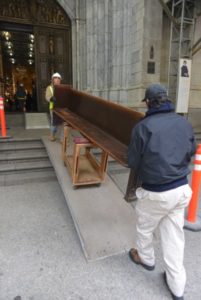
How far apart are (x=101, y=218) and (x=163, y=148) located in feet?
5.50

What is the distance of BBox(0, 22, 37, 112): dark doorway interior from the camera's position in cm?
884

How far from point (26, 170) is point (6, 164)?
0.48 meters

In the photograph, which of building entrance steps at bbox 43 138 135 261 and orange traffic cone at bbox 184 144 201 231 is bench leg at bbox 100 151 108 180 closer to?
building entrance steps at bbox 43 138 135 261

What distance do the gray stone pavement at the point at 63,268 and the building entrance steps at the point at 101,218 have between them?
114 mm

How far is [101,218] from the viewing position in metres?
2.86

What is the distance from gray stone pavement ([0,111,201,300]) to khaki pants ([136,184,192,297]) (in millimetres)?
261

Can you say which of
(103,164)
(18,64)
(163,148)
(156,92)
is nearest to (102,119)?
(103,164)

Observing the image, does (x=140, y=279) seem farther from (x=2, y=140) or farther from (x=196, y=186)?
(x=2, y=140)

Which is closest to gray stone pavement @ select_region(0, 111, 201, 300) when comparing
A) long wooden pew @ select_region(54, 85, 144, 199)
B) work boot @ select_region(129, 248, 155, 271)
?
work boot @ select_region(129, 248, 155, 271)

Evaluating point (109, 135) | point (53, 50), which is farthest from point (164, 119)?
point (53, 50)

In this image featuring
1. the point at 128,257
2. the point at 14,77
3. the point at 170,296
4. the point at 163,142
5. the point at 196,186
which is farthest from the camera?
the point at 14,77

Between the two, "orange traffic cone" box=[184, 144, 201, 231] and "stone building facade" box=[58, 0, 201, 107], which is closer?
"orange traffic cone" box=[184, 144, 201, 231]

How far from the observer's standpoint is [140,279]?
2.01 m

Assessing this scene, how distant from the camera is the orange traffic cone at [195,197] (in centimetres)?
273
